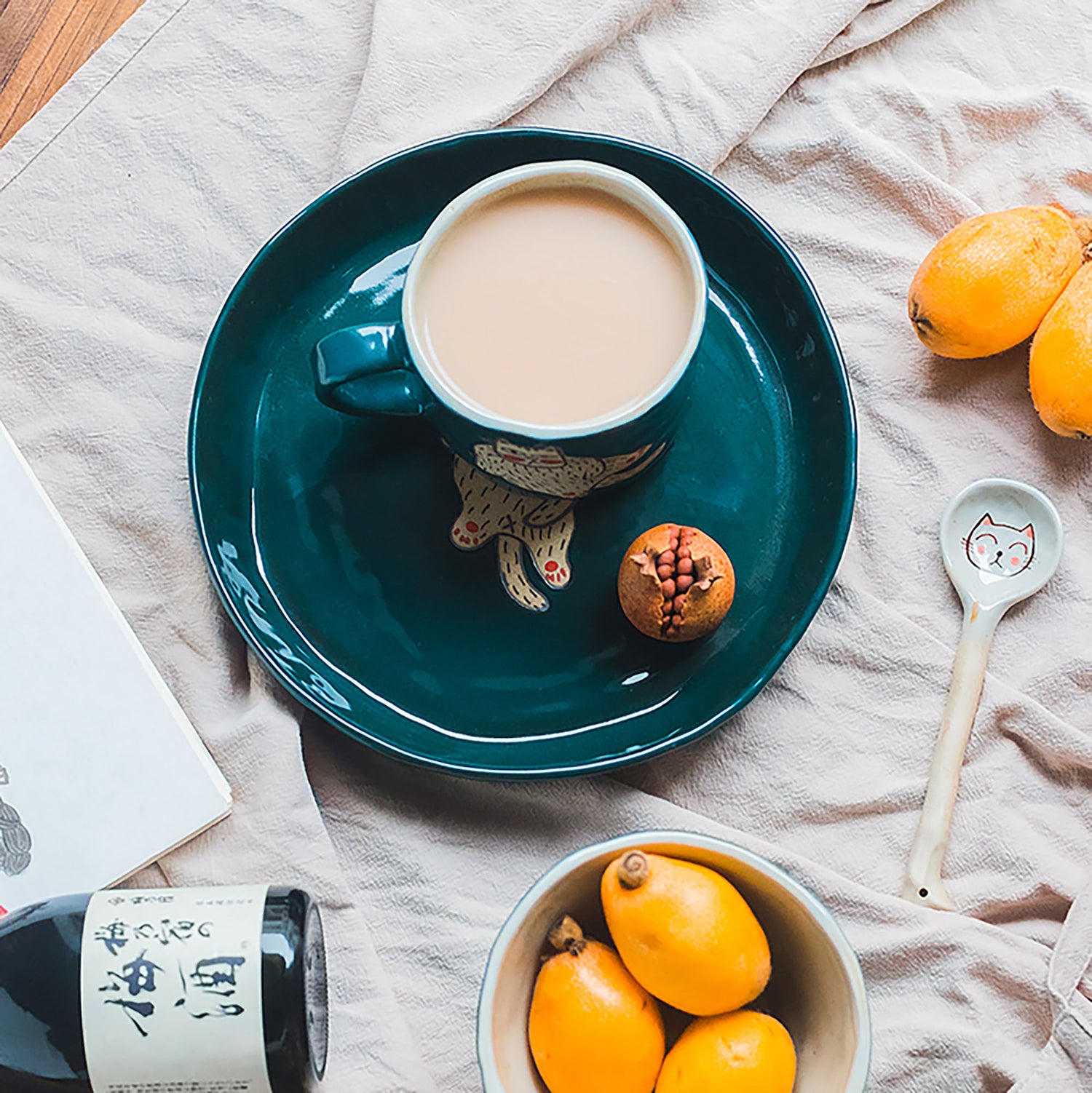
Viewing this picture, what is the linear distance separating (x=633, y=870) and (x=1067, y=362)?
0.44m

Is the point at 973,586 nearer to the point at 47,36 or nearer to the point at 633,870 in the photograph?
the point at 633,870

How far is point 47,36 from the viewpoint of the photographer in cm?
91

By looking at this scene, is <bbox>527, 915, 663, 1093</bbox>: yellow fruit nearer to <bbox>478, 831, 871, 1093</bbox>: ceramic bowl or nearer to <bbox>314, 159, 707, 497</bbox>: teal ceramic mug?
<bbox>478, 831, 871, 1093</bbox>: ceramic bowl

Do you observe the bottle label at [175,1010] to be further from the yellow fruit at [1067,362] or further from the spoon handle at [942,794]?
the yellow fruit at [1067,362]

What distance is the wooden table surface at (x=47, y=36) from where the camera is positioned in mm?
912

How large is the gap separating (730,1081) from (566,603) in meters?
0.31

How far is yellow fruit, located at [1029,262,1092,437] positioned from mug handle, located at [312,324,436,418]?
414mm

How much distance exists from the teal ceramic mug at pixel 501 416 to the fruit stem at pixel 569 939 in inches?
10.4

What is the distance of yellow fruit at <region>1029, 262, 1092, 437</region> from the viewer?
79cm

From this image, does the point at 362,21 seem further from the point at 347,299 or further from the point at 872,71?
the point at 872,71

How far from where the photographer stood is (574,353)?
28.0 inches

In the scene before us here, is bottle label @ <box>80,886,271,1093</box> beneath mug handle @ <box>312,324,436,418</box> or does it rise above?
beneath

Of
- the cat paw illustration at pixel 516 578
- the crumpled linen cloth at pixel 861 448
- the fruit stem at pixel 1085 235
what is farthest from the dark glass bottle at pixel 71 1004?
the fruit stem at pixel 1085 235

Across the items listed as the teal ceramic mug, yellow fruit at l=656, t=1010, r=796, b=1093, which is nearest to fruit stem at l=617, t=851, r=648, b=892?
yellow fruit at l=656, t=1010, r=796, b=1093
